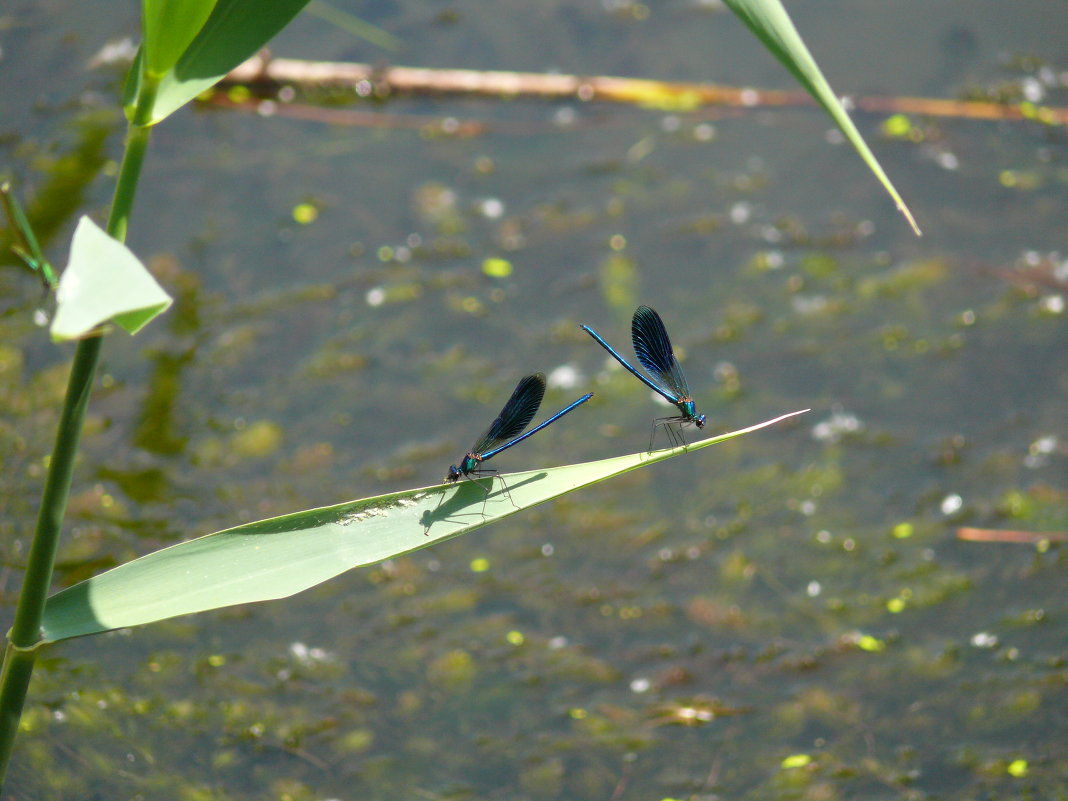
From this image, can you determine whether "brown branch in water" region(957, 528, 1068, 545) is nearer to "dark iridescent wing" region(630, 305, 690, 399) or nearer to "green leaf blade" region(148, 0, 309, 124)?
"dark iridescent wing" region(630, 305, 690, 399)

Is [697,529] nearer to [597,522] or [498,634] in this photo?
[597,522]

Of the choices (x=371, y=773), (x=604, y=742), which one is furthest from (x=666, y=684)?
(x=371, y=773)

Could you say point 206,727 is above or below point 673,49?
below

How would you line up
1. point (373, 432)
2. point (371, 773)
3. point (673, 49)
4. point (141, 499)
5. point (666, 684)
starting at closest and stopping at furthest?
point (371, 773) < point (666, 684) < point (141, 499) < point (373, 432) < point (673, 49)

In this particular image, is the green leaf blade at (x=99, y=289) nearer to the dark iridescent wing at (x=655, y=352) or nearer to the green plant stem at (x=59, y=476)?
the green plant stem at (x=59, y=476)

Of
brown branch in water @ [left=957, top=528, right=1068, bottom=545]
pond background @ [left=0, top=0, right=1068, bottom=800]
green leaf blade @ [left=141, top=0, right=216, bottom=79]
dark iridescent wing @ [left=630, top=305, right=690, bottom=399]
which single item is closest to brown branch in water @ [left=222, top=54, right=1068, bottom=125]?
pond background @ [left=0, top=0, right=1068, bottom=800]

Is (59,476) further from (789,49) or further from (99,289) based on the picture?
(789,49)

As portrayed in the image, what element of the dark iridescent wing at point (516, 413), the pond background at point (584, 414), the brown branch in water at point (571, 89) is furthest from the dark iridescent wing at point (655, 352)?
the brown branch in water at point (571, 89)
